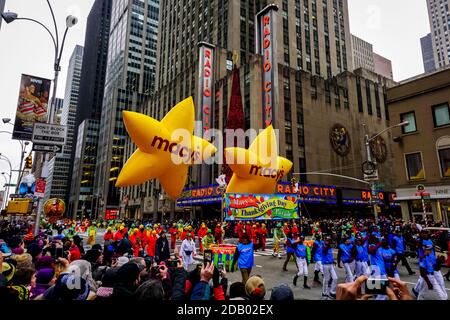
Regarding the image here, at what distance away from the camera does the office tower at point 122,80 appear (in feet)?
324

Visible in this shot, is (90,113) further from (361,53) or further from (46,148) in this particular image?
(361,53)

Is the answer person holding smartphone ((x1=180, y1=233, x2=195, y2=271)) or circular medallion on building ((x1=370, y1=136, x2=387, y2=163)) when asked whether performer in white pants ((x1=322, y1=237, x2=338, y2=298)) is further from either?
circular medallion on building ((x1=370, y1=136, x2=387, y2=163))

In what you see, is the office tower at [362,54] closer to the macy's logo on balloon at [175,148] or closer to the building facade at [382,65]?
the building facade at [382,65]

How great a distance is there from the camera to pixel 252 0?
62875 mm

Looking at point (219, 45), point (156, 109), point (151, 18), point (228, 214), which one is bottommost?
point (228, 214)

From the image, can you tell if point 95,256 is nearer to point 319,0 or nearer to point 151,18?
point 319,0

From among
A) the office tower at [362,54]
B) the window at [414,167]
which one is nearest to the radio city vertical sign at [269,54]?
the window at [414,167]

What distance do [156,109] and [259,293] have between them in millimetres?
72843

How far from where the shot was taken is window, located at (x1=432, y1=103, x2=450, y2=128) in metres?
23.0

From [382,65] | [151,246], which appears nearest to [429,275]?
[151,246]

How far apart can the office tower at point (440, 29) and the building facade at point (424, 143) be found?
13174 cm

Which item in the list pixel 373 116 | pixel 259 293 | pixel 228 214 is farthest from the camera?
pixel 373 116
